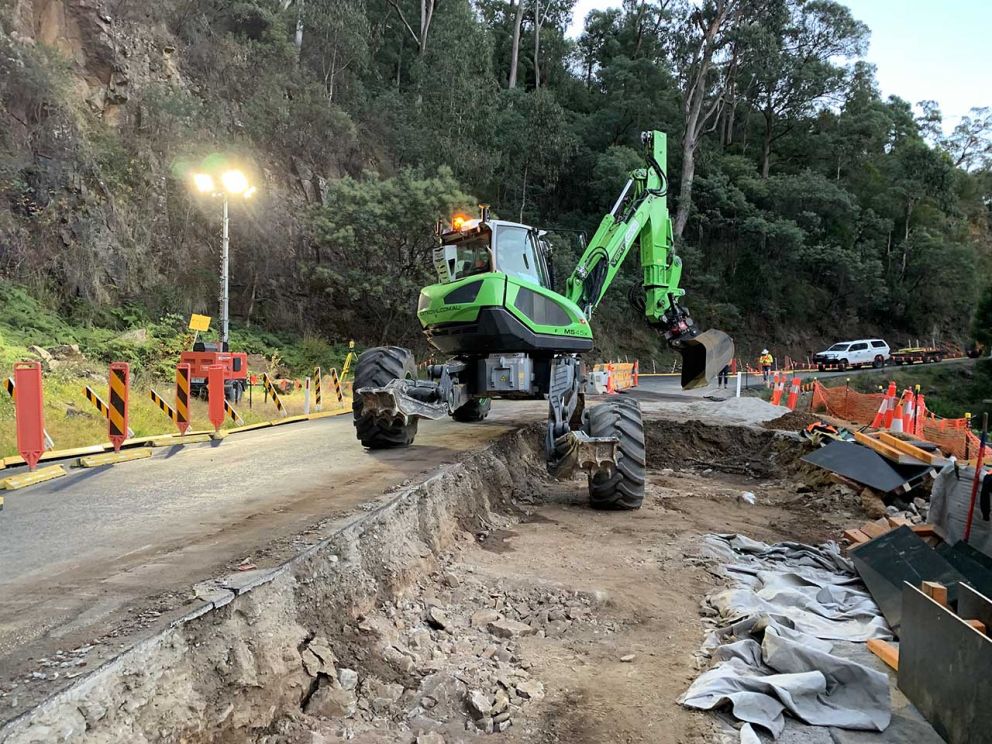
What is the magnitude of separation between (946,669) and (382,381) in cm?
597

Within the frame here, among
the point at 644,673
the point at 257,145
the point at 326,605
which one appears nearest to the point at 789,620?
the point at 644,673

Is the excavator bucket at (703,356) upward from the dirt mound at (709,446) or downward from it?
upward

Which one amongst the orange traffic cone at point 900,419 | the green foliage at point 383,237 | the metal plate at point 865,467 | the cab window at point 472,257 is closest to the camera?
the metal plate at point 865,467

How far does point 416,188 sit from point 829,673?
22.6m

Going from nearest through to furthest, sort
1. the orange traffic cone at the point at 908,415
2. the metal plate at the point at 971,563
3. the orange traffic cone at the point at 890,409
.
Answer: the metal plate at the point at 971,563
the orange traffic cone at the point at 908,415
the orange traffic cone at the point at 890,409

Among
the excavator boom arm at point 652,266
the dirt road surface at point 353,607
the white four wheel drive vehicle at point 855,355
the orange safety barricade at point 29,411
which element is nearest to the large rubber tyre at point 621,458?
the dirt road surface at point 353,607

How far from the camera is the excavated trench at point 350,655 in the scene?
8.08 feet

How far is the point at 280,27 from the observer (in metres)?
28.7

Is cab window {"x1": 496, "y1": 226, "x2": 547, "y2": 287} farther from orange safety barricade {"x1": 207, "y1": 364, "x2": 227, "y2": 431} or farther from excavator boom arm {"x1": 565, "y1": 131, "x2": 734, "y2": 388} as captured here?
orange safety barricade {"x1": 207, "y1": 364, "x2": 227, "y2": 431}

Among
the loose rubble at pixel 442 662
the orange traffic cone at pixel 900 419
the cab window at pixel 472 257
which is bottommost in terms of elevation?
the loose rubble at pixel 442 662

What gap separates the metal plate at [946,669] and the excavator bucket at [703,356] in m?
5.73

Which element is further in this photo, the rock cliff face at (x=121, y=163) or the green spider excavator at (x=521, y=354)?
the rock cliff face at (x=121, y=163)

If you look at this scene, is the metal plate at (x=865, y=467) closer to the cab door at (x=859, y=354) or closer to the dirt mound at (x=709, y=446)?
the dirt mound at (x=709, y=446)

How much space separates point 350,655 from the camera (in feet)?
11.3
